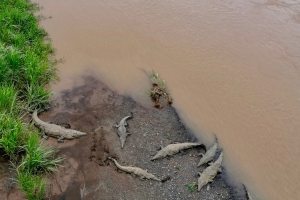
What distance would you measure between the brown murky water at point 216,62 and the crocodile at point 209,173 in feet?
1.25

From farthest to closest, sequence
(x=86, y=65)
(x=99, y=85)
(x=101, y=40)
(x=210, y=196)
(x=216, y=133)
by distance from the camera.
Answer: (x=101, y=40) → (x=86, y=65) → (x=99, y=85) → (x=216, y=133) → (x=210, y=196)

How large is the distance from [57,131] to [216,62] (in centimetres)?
600

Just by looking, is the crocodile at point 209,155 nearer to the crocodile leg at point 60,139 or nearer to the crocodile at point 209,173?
the crocodile at point 209,173

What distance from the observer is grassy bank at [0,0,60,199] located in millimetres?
6629

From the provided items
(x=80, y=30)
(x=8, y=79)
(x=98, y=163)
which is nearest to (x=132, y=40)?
(x=80, y=30)

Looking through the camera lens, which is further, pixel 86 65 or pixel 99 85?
pixel 86 65

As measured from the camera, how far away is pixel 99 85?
971 cm

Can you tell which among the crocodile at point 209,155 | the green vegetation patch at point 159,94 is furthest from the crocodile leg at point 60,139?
the crocodile at point 209,155

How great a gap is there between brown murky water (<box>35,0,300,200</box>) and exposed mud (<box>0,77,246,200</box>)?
58 centimetres

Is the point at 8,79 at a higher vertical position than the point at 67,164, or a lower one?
higher

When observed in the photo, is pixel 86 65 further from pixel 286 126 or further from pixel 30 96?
pixel 286 126

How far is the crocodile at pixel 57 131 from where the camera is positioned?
7.78m

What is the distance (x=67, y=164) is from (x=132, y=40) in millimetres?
5999

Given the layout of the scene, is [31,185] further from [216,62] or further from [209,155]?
[216,62]
